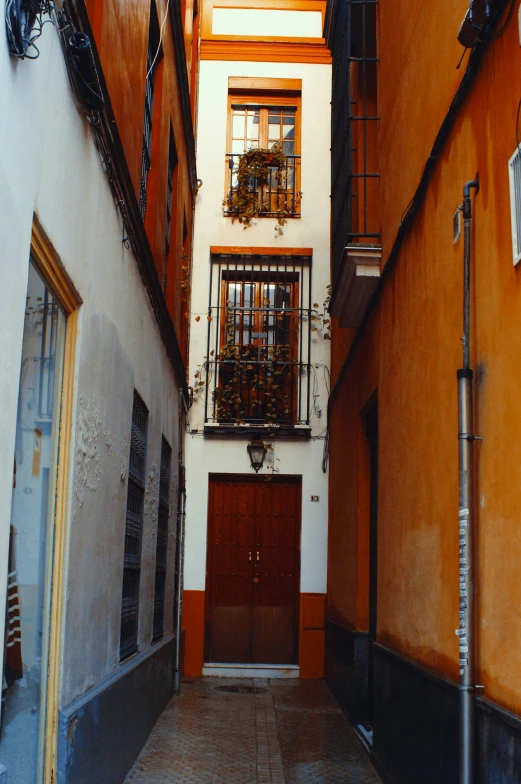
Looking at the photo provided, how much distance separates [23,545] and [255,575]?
333 inches

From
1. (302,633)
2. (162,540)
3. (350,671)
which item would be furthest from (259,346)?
(350,671)

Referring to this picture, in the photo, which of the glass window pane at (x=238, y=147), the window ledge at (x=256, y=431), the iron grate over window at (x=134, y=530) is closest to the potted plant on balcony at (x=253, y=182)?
the glass window pane at (x=238, y=147)

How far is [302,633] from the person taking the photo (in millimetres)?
12164

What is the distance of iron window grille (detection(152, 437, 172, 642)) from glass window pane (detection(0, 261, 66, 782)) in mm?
4824

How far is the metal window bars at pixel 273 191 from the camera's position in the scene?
43.6ft

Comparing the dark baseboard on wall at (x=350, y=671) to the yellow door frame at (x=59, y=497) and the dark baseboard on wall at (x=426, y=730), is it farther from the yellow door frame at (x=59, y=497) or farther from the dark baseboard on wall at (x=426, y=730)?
the yellow door frame at (x=59, y=497)

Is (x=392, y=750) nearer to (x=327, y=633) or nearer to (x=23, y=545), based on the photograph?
(x=23, y=545)

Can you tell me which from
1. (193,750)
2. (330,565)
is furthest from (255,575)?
(193,750)

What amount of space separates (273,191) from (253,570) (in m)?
5.71

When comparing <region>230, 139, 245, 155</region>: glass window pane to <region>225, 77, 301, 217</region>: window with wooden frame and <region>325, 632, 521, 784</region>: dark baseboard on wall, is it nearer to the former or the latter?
<region>225, 77, 301, 217</region>: window with wooden frame

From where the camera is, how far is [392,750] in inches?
250

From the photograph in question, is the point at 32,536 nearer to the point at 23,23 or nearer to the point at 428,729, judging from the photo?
the point at 23,23

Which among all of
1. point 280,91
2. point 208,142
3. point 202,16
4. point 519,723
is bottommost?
point 519,723

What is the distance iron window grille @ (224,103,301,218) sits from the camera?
13359mm
